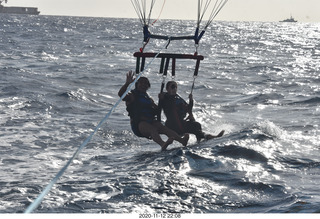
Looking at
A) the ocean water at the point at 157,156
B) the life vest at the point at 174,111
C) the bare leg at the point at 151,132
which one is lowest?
the ocean water at the point at 157,156

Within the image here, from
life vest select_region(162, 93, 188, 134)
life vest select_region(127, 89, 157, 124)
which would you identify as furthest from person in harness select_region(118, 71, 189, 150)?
life vest select_region(162, 93, 188, 134)

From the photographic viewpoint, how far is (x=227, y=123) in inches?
541

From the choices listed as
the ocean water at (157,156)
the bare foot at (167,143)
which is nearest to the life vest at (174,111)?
the ocean water at (157,156)

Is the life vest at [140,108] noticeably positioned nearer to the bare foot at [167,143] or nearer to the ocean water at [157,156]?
the bare foot at [167,143]

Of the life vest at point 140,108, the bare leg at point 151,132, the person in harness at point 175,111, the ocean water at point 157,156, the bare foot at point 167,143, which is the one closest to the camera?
the ocean water at point 157,156

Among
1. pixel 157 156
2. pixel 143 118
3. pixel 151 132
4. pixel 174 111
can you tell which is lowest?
pixel 157 156

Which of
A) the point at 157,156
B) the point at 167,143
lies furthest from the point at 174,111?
the point at 157,156

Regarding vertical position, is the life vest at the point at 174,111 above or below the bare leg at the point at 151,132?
above

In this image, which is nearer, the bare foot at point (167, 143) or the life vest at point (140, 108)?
the bare foot at point (167, 143)

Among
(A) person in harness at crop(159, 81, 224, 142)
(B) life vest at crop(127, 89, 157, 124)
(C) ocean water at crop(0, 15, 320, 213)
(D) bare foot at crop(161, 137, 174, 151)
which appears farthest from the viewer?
(A) person in harness at crop(159, 81, 224, 142)

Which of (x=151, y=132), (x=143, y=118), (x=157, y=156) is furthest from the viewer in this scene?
(x=143, y=118)

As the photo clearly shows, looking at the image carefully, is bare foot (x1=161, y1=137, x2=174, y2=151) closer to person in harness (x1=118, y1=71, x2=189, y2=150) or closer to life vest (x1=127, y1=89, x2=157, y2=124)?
person in harness (x1=118, y1=71, x2=189, y2=150)

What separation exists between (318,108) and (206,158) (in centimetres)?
809

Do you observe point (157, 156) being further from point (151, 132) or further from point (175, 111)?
point (175, 111)
